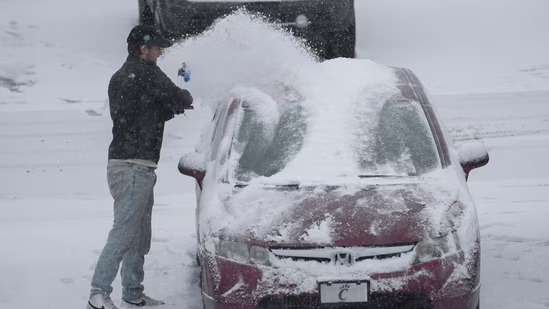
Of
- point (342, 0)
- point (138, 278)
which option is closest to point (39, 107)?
point (342, 0)

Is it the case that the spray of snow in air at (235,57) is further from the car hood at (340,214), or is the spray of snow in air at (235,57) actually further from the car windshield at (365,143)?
the car hood at (340,214)

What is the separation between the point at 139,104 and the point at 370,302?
1.77m

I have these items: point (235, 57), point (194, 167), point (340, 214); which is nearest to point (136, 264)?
point (194, 167)

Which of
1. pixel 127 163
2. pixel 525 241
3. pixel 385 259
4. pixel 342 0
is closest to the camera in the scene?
pixel 385 259

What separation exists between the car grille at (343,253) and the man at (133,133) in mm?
1151

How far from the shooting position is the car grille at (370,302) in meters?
4.38

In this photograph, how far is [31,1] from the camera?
1554cm

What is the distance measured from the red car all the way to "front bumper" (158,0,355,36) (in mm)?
4465

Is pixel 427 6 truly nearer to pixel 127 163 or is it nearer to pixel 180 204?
pixel 180 204

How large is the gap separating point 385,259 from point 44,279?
2663mm

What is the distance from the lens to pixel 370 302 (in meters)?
4.38

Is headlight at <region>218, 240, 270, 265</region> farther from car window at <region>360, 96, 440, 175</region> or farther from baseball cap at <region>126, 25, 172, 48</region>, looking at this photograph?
baseball cap at <region>126, 25, 172, 48</region>

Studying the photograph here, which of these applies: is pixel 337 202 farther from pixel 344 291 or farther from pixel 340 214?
pixel 344 291

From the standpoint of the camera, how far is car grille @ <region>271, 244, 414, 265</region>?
4.41m
